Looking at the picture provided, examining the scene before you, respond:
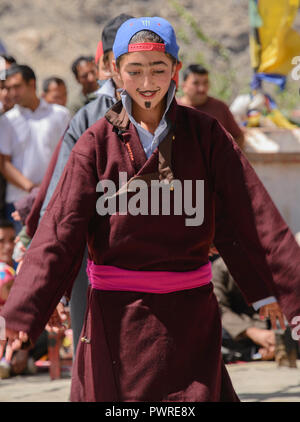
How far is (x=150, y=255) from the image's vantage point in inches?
132

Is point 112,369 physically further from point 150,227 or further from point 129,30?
point 129,30

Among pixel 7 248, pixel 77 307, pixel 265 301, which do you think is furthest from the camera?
pixel 7 248

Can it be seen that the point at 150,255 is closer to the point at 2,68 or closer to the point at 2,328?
the point at 2,328

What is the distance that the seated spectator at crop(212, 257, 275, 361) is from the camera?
6672 millimetres

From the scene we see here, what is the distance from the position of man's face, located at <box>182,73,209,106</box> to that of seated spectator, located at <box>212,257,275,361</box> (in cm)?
123

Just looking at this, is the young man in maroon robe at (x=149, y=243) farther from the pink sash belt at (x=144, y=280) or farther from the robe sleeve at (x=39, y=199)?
the robe sleeve at (x=39, y=199)

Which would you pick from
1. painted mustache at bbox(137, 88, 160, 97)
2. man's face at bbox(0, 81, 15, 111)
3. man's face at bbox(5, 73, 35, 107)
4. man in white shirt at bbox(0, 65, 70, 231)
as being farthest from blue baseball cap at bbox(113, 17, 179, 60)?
man's face at bbox(0, 81, 15, 111)

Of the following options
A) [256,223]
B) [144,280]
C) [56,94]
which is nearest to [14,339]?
[144,280]

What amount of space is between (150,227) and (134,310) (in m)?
0.31

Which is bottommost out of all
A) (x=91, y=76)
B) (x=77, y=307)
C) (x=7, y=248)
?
(x=7, y=248)

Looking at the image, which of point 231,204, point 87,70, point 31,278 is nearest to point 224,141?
point 231,204

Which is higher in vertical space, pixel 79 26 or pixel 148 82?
pixel 79 26

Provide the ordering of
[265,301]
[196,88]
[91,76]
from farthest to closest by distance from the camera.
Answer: [91,76], [196,88], [265,301]

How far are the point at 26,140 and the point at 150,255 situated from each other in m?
3.89
